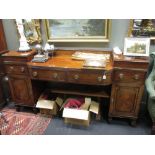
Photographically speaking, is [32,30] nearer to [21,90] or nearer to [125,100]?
[21,90]

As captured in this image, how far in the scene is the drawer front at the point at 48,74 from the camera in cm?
176

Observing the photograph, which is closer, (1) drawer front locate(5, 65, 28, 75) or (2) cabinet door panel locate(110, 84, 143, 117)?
(2) cabinet door panel locate(110, 84, 143, 117)

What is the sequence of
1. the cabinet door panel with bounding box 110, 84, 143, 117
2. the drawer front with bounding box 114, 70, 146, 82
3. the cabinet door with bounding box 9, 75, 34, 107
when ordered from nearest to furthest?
1. the drawer front with bounding box 114, 70, 146, 82
2. the cabinet door panel with bounding box 110, 84, 143, 117
3. the cabinet door with bounding box 9, 75, 34, 107

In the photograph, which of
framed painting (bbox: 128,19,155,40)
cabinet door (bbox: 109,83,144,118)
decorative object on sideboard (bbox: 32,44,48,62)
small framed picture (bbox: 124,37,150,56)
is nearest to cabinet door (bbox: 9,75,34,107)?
decorative object on sideboard (bbox: 32,44,48,62)

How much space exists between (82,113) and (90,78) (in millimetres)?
450

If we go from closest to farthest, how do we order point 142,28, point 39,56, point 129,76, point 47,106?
point 129,76
point 142,28
point 39,56
point 47,106

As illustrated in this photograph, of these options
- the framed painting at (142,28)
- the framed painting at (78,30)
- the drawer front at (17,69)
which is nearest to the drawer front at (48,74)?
the drawer front at (17,69)

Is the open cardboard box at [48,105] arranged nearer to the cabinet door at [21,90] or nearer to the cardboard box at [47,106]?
the cardboard box at [47,106]

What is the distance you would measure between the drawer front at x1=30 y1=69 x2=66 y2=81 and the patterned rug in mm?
622

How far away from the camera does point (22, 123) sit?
2.04m

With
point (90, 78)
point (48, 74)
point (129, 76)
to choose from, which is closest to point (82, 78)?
point (90, 78)

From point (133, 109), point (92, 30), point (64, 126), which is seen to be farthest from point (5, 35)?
point (133, 109)

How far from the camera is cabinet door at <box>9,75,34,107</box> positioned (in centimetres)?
197

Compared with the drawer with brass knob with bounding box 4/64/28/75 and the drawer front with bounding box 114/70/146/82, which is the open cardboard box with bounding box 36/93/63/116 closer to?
the drawer with brass knob with bounding box 4/64/28/75
